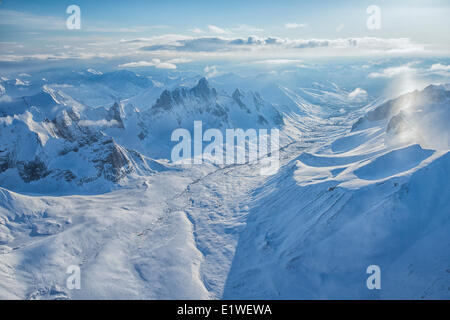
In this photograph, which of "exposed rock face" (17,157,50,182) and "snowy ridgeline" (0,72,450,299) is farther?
"exposed rock face" (17,157,50,182)

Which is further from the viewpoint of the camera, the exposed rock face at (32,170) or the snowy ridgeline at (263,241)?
the exposed rock face at (32,170)

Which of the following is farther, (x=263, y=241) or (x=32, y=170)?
(x=32, y=170)

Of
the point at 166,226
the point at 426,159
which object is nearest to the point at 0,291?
the point at 166,226

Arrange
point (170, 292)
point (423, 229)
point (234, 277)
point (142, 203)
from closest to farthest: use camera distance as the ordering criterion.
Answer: point (423, 229) → point (170, 292) → point (234, 277) → point (142, 203)

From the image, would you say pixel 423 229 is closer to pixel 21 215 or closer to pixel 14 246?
pixel 14 246

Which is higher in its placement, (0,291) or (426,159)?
(426,159)

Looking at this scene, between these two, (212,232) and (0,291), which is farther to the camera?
(212,232)

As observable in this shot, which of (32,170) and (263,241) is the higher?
(32,170)

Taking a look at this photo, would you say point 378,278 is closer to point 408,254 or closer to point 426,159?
point 408,254

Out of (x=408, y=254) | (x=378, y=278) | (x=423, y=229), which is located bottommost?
(x=378, y=278)
